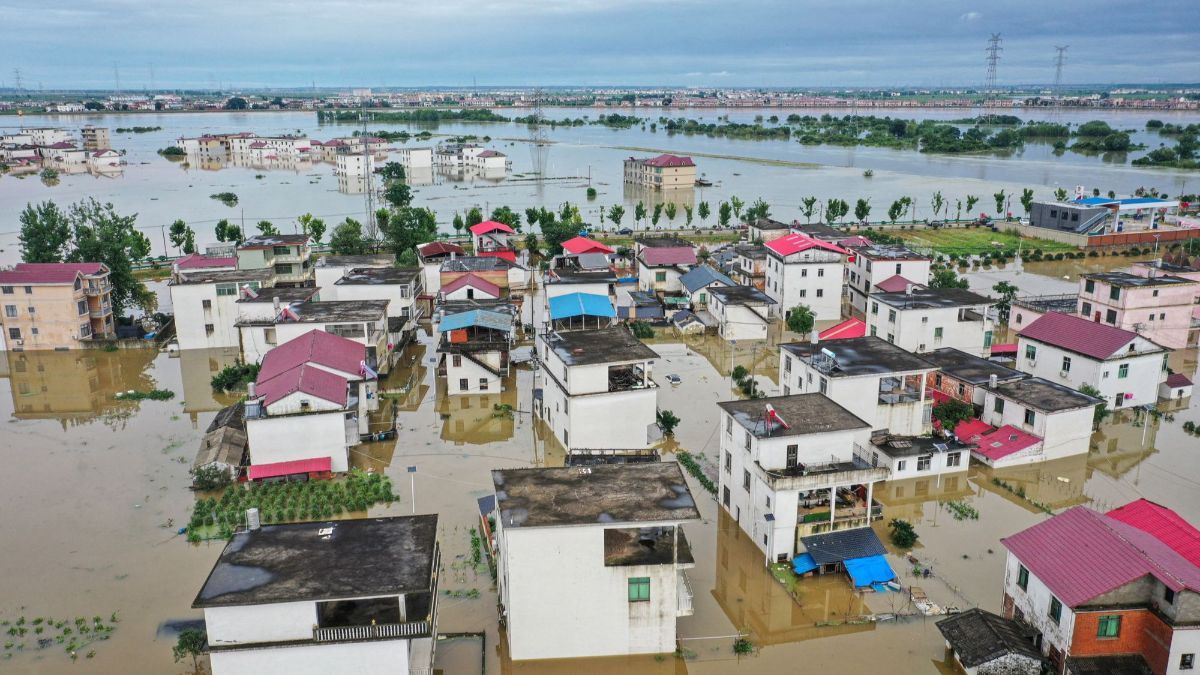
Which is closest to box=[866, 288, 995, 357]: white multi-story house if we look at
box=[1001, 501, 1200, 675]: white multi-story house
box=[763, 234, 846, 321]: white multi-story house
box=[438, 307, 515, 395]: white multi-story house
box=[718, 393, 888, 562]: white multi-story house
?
box=[763, 234, 846, 321]: white multi-story house

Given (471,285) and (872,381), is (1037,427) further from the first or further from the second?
(471,285)

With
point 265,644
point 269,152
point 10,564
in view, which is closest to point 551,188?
point 269,152

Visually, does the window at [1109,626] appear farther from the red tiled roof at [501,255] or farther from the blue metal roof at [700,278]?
the red tiled roof at [501,255]

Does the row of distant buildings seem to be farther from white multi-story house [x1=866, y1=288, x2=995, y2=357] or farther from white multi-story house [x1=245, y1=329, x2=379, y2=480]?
white multi-story house [x1=866, y1=288, x2=995, y2=357]

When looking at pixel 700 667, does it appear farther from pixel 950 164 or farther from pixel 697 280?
pixel 950 164

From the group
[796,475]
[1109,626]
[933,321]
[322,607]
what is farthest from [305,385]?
[933,321]
